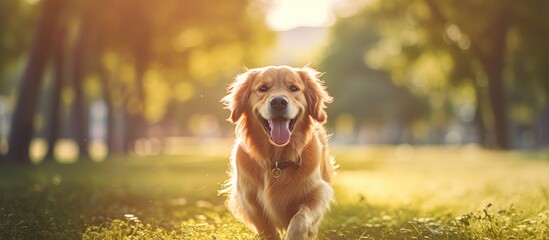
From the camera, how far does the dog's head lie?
6900 mm

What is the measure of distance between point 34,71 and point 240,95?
13.3 m

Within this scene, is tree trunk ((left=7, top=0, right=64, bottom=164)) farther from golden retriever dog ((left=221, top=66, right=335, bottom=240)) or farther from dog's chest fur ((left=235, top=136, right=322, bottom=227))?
dog's chest fur ((left=235, top=136, right=322, bottom=227))

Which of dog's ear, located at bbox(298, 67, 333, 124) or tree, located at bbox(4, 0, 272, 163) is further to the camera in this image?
tree, located at bbox(4, 0, 272, 163)

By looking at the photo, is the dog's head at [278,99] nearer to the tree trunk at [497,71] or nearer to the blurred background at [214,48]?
the blurred background at [214,48]

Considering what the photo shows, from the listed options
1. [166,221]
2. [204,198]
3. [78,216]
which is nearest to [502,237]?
[166,221]

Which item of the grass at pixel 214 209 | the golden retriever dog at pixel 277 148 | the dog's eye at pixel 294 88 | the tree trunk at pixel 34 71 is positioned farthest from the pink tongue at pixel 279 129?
the tree trunk at pixel 34 71

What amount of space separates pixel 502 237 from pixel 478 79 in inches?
1282

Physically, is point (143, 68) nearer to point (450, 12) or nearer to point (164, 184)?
point (450, 12)

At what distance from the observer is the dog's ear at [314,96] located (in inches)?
292

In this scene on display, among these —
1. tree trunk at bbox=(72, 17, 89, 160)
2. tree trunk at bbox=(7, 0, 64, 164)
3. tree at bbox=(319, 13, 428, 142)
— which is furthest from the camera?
tree at bbox=(319, 13, 428, 142)

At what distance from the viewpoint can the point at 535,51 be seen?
3300 cm

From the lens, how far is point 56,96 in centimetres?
2511

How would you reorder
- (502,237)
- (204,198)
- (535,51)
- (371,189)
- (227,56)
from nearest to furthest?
1. (502,237)
2. (204,198)
3. (371,189)
4. (535,51)
5. (227,56)

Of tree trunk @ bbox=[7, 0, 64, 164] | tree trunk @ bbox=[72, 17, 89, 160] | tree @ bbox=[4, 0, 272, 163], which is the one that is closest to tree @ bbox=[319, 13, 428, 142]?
tree @ bbox=[4, 0, 272, 163]
